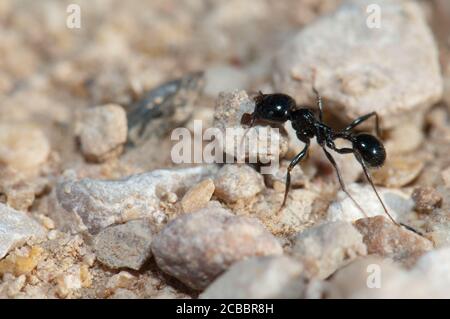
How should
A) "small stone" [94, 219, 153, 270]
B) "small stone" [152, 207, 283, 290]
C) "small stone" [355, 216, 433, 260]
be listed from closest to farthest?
"small stone" [152, 207, 283, 290]
"small stone" [355, 216, 433, 260]
"small stone" [94, 219, 153, 270]

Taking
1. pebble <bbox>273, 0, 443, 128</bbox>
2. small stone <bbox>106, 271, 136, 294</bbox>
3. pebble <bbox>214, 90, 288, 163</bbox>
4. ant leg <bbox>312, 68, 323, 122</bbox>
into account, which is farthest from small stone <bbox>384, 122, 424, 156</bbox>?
small stone <bbox>106, 271, 136, 294</bbox>

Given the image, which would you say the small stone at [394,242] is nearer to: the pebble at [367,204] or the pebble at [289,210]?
the pebble at [367,204]

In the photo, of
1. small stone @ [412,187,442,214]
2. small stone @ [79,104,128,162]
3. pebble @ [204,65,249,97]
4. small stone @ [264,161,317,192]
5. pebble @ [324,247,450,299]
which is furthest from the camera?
pebble @ [204,65,249,97]

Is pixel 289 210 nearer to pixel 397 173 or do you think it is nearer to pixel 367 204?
pixel 367 204

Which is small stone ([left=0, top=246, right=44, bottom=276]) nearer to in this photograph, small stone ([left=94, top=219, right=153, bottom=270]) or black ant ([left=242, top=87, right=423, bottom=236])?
small stone ([left=94, top=219, right=153, bottom=270])

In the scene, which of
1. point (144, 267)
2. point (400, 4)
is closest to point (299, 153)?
point (144, 267)

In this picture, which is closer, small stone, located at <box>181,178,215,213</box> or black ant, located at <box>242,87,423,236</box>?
small stone, located at <box>181,178,215,213</box>

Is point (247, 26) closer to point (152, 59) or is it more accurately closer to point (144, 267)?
point (152, 59)

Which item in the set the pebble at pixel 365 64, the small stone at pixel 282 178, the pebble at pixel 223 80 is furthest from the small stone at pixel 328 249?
the pebble at pixel 223 80
